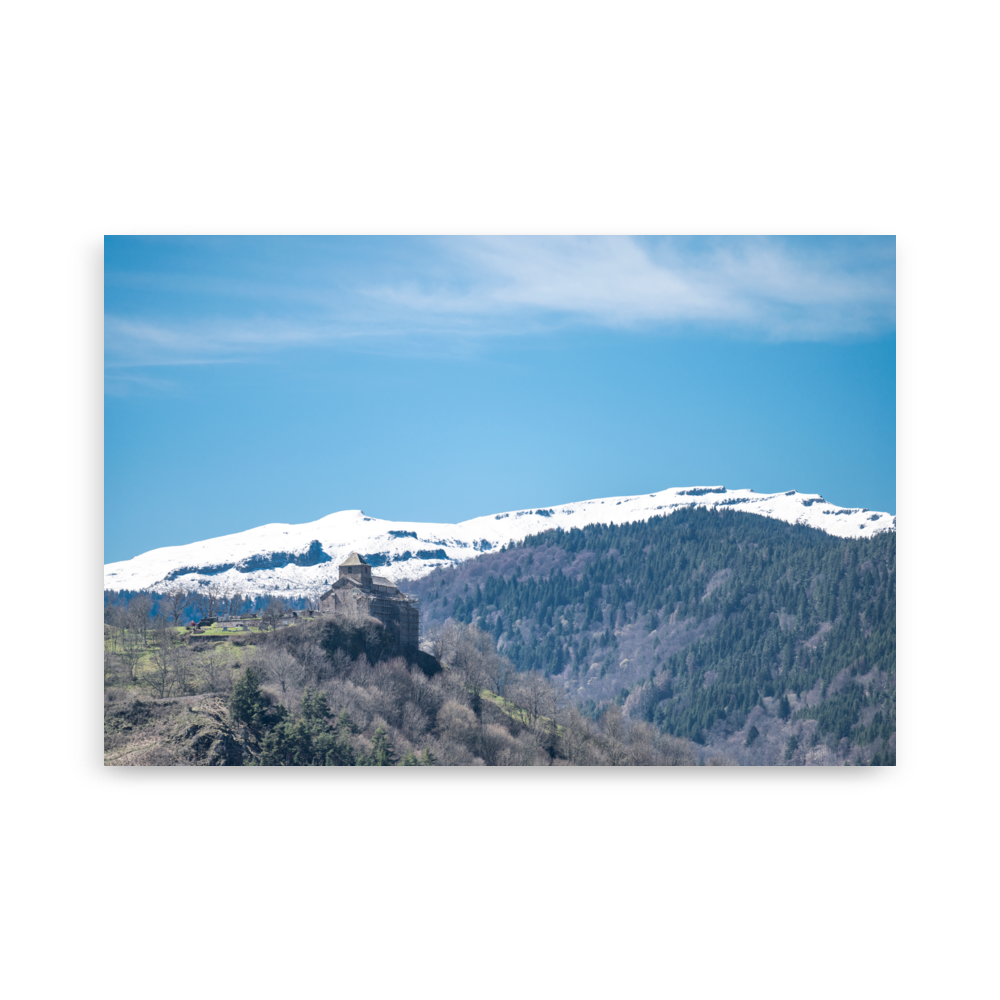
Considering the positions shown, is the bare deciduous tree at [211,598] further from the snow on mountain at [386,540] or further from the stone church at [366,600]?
the stone church at [366,600]

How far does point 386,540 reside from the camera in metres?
103

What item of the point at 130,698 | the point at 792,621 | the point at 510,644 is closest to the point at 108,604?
the point at 130,698

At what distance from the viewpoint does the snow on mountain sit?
230ft

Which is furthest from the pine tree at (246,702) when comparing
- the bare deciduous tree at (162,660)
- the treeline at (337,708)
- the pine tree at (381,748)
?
the pine tree at (381,748)

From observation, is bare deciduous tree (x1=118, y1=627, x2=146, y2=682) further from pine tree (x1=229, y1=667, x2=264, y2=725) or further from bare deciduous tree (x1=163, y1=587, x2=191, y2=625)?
pine tree (x1=229, y1=667, x2=264, y2=725)

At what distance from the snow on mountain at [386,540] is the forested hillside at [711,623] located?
2711 mm

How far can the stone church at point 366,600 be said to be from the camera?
45188 millimetres

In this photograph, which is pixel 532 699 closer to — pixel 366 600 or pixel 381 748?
pixel 366 600

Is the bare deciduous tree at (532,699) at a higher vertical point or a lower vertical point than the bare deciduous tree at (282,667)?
lower

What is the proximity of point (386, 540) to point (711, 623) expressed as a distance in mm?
35153

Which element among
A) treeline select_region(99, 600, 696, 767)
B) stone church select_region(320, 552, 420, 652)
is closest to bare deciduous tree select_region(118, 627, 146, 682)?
treeline select_region(99, 600, 696, 767)

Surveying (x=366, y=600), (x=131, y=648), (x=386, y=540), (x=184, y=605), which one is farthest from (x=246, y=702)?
(x=386, y=540)
